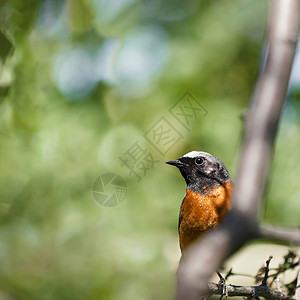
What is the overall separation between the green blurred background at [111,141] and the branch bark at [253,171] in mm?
3032

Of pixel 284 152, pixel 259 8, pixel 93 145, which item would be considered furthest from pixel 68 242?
pixel 259 8

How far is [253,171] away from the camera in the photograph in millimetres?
938

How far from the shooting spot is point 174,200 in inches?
201

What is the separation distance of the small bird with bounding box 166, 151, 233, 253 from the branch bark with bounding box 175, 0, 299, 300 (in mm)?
2586

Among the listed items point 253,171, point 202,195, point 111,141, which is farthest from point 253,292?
point 111,141

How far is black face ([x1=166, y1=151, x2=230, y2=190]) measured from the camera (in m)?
3.90

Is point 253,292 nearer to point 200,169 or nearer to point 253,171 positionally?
point 200,169

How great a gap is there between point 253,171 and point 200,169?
9.83 ft

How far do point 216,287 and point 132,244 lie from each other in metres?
1.98

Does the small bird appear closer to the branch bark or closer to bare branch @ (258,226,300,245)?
bare branch @ (258,226,300,245)

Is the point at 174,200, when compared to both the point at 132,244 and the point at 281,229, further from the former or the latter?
the point at 281,229

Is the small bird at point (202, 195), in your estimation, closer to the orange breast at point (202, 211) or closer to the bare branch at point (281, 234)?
the orange breast at point (202, 211)

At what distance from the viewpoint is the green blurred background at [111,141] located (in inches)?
177

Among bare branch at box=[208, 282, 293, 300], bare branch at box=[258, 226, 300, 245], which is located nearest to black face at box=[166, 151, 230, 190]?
bare branch at box=[208, 282, 293, 300]
